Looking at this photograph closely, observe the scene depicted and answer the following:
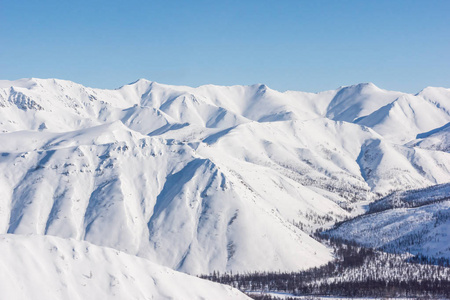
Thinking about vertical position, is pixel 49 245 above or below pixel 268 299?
above

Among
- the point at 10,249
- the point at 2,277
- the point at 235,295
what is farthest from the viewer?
the point at 235,295

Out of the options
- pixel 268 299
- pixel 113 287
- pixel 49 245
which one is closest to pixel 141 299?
pixel 113 287

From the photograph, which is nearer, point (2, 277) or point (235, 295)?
point (2, 277)

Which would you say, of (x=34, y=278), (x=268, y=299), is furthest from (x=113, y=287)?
(x=268, y=299)

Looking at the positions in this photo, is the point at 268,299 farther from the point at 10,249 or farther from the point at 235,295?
the point at 10,249

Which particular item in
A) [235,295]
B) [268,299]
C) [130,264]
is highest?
[130,264]

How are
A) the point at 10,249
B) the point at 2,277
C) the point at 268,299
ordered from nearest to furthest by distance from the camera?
the point at 2,277
the point at 10,249
the point at 268,299
